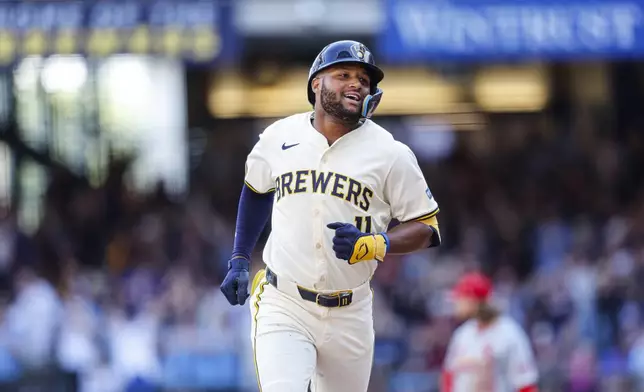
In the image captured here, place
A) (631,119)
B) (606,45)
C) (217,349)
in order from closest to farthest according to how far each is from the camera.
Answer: (217,349) → (606,45) → (631,119)

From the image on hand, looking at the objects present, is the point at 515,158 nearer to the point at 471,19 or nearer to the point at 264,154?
the point at 471,19

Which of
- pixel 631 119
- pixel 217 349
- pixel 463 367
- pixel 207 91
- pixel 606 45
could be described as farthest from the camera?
pixel 207 91

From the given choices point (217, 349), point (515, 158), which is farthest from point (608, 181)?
point (217, 349)

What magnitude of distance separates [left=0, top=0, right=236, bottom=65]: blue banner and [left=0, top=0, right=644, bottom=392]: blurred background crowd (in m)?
0.02

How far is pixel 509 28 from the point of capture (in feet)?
40.3

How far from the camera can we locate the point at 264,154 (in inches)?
213

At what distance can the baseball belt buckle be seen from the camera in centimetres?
527

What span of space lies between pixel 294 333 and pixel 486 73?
35.9 feet

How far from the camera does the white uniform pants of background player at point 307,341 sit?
202 inches

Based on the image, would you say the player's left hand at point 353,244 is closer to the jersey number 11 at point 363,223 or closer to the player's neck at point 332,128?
the jersey number 11 at point 363,223

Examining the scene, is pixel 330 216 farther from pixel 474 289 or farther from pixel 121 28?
pixel 121 28

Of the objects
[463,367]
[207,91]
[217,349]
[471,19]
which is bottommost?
[217,349]

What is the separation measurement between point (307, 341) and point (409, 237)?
0.62 metres

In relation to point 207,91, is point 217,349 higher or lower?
lower
